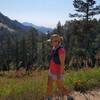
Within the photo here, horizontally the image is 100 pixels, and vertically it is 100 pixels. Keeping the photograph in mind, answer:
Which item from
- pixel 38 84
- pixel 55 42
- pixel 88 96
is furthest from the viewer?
pixel 38 84

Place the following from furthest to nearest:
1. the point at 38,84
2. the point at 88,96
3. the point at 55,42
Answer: the point at 38,84, the point at 88,96, the point at 55,42

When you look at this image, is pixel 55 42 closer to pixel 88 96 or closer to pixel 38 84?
pixel 38 84

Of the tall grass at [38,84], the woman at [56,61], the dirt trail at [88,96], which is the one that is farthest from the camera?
the dirt trail at [88,96]

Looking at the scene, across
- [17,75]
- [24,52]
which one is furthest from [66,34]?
[17,75]

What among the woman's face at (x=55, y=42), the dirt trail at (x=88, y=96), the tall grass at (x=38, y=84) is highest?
the woman's face at (x=55, y=42)

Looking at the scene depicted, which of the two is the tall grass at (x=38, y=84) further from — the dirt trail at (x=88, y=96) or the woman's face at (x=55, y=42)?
the woman's face at (x=55, y=42)

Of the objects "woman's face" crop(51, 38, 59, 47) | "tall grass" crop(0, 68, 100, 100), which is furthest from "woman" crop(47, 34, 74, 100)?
"tall grass" crop(0, 68, 100, 100)

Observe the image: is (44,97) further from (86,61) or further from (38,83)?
(86,61)

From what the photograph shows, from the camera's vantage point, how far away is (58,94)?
8352 millimetres

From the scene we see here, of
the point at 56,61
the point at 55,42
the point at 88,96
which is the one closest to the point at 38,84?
the point at 88,96

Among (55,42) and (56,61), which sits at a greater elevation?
(55,42)

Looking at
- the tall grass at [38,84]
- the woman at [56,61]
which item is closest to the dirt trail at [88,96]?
the tall grass at [38,84]

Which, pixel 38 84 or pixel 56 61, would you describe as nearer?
pixel 56 61

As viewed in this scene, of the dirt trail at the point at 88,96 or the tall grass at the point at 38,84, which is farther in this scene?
the dirt trail at the point at 88,96
